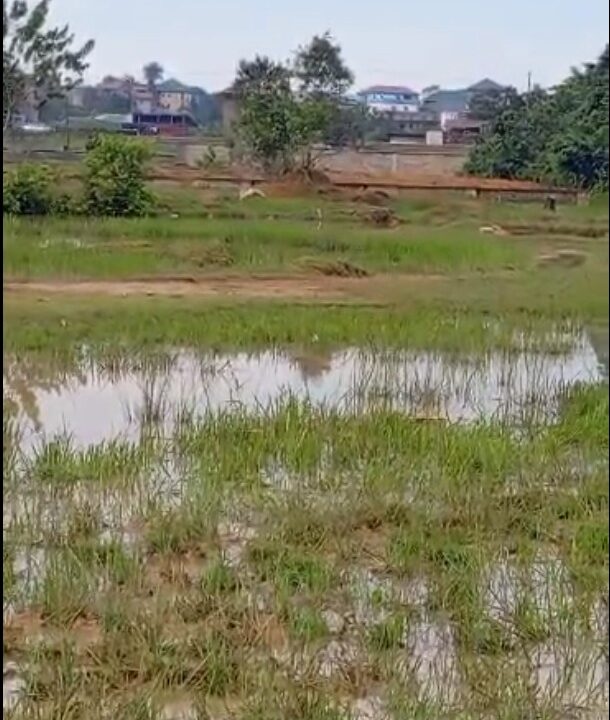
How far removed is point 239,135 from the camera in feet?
3.87

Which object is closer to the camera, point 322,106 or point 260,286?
point 322,106

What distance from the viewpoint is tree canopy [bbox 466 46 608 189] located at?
0.85m

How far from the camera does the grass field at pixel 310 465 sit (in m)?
1.19

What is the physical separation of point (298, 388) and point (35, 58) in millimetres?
1718

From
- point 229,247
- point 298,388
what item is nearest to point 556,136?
point 229,247

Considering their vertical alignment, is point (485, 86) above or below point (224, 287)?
above

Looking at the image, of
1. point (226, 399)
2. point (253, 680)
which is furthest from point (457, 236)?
point (226, 399)

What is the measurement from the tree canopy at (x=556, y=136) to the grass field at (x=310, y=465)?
4cm

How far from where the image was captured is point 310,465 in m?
2.27

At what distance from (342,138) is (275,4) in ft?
0.63

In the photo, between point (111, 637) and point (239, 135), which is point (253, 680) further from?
point (239, 135)

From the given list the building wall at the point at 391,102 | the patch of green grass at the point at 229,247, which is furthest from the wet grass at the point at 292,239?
the building wall at the point at 391,102

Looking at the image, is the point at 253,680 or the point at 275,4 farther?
the point at 253,680

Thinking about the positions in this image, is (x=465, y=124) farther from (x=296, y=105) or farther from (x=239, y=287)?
(x=239, y=287)
